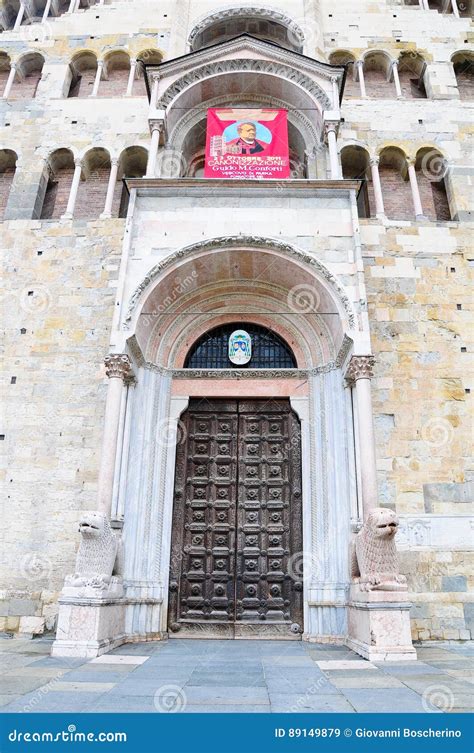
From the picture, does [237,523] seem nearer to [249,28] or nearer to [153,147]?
[153,147]

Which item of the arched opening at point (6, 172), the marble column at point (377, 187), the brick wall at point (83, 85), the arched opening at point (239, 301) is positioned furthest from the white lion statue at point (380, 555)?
the brick wall at point (83, 85)

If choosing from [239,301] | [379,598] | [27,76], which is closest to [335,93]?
[239,301]

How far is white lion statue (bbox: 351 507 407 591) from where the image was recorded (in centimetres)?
746

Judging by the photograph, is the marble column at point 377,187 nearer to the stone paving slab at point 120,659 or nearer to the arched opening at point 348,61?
the arched opening at point 348,61

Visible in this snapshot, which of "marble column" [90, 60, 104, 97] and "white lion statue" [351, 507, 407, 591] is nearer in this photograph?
"white lion statue" [351, 507, 407, 591]

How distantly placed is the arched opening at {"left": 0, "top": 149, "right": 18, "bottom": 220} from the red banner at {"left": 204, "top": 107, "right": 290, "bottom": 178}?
5.50m

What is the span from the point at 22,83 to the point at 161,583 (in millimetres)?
14479

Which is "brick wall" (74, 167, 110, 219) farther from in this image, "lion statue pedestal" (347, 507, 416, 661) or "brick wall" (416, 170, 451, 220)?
"lion statue pedestal" (347, 507, 416, 661)

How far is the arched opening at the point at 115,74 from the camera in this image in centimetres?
1511

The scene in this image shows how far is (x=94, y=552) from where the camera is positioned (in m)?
7.89

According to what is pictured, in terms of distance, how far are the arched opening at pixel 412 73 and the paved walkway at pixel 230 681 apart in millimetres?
14117

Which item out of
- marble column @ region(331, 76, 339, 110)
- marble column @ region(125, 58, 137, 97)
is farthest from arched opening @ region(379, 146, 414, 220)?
marble column @ region(125, 58, 137, 97)

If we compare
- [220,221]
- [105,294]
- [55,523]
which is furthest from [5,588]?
[220,221]

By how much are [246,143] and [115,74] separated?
21.4 ft
